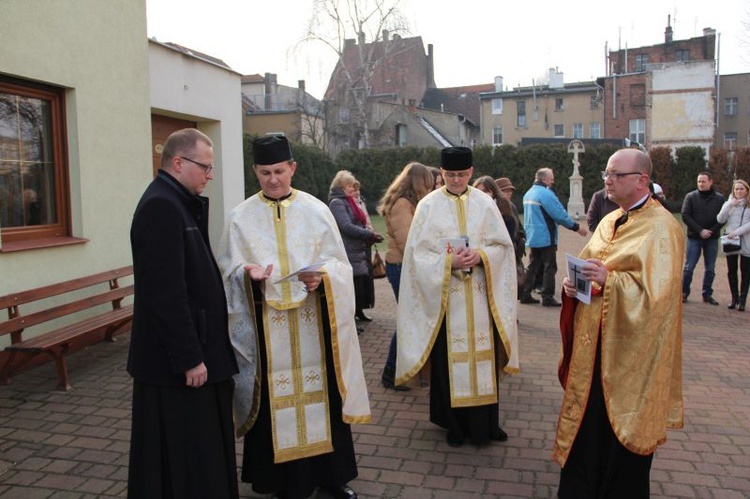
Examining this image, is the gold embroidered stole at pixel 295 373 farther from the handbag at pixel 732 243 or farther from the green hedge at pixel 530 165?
the green hedge at pixel 530 165

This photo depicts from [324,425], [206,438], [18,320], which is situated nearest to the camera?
[206,438]

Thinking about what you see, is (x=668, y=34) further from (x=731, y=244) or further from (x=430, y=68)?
(x=731, y=244)

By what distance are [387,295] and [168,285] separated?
822cm

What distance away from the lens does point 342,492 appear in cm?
375

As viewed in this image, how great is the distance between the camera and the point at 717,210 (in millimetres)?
9781

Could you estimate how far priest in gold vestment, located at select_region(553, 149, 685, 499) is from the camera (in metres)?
3.27

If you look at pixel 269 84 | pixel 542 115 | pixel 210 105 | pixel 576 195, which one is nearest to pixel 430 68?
pixel 542 115

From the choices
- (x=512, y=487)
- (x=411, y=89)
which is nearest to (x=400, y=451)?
(x=512, y=487)

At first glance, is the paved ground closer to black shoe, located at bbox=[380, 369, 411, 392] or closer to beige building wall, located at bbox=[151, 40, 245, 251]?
black shoe, located at bbox=[380, 369, 411, 392]

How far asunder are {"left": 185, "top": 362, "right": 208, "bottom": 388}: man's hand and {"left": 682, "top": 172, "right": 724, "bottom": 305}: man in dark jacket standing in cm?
881

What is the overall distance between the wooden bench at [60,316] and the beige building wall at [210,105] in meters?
1.52

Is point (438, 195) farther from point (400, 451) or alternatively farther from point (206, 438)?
point (206, 438)

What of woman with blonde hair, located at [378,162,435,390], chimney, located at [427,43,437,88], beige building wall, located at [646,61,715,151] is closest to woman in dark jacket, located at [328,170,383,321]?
woman with blonde hair, located at [378,162,435,390]

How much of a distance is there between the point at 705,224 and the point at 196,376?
911cm
